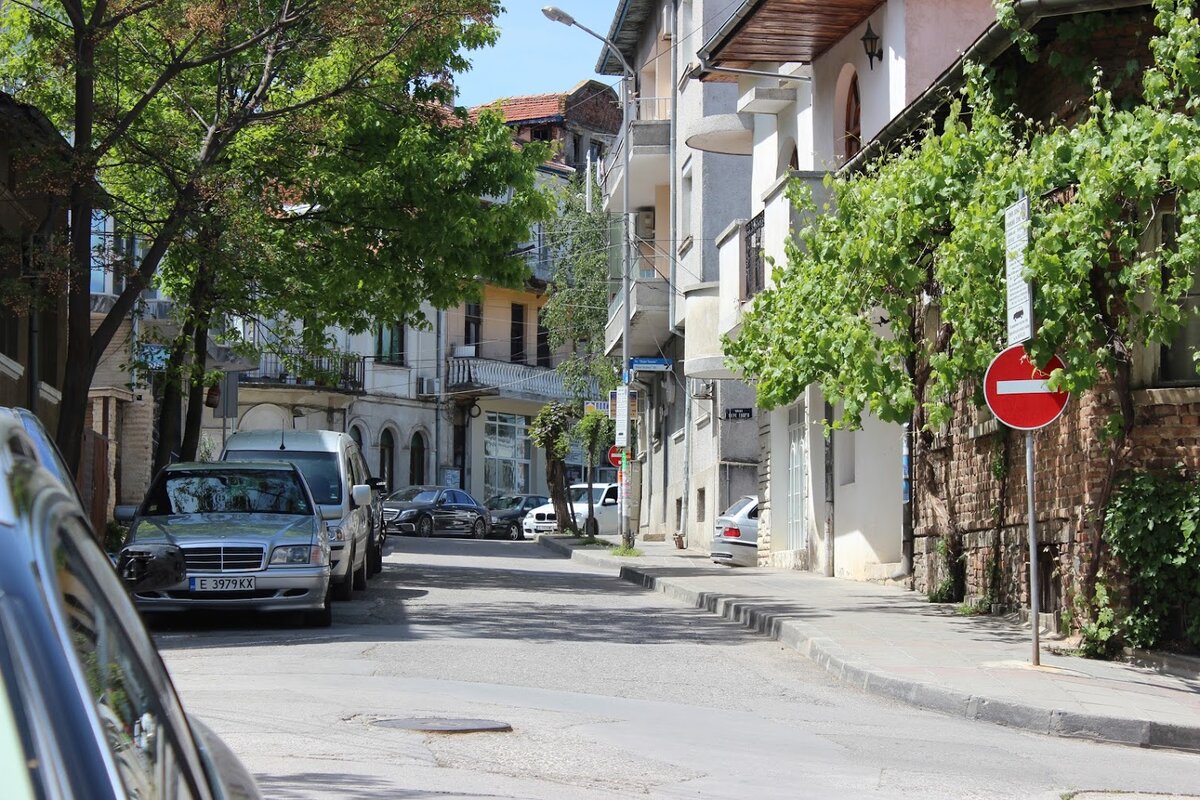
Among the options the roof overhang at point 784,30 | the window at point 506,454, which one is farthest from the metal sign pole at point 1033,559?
the window at point 506,454

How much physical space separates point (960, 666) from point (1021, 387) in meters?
2.19

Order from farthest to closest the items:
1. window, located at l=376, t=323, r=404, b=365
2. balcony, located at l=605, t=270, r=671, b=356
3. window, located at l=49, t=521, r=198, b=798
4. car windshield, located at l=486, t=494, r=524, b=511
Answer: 1. window, located at l=376, t=323, r=404, b=365
2. car windshield, located at l=486, t=494, r=524, b=511
3. balcony, located at l=605, t=270, r=671, b=356
4. window, located at l=49, t=521, r=198, b=798

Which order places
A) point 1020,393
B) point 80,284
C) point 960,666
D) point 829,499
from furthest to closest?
point 829,499
point 80,284
point 960,666
point 1020,393

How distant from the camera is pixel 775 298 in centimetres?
1778

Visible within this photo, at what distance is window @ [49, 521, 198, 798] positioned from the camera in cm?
172

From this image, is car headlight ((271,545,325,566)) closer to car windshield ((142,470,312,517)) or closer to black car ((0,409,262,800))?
car windshield ((142,470,312,517))

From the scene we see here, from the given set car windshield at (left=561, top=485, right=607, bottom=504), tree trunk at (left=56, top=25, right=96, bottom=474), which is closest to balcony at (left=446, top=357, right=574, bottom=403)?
car windshield at (left=561, top=485, right=607, bottom=504)

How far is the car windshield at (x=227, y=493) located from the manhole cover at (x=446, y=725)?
24.7ft

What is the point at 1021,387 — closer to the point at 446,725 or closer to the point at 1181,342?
the point at 1181,342

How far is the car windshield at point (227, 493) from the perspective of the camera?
16.3 meters

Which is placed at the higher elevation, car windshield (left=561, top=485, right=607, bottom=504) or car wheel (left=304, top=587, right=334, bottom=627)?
car windshield (left=561, top=485, right=607, bottom=504)

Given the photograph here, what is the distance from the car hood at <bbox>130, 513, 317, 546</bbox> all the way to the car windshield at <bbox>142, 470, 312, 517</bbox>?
0.30 m

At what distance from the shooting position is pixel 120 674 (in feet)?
6.54

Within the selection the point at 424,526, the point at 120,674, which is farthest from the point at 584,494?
the point at 120,674
